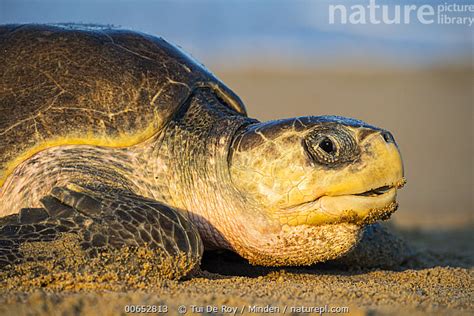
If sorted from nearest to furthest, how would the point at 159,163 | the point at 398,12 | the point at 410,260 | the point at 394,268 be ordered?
the point at 159,163 < the point at 394,268 < the point at 410,260 < the point at 398,12

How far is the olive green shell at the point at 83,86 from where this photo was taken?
129 inches

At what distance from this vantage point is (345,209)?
2.91m

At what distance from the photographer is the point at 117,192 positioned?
122 inches

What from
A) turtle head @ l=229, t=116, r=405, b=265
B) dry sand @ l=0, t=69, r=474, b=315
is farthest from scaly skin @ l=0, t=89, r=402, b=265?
dry sand @ l=0, t=69, r=474, b=315

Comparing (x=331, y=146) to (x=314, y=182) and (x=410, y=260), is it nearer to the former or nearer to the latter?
(x=314, y=182)

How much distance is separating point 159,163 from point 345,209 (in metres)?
1.06

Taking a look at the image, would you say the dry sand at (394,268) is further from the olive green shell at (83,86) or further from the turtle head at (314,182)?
the olive green shell at (83,86)

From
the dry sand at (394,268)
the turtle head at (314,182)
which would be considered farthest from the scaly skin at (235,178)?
the dry sand at (394,268)

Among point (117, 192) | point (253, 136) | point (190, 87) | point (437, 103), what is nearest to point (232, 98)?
point (190, 87)

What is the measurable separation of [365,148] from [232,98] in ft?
4.05

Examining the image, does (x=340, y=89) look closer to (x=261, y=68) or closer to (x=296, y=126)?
(x=261, y=68)

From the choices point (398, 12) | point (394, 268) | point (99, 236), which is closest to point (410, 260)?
point (394, 268)

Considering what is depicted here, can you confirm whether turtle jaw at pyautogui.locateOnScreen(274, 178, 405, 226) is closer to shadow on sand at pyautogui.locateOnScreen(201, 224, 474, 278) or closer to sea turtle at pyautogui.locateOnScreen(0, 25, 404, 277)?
sea turtle at pyautogui.locateOnScreen(0, 25, 404, 277)

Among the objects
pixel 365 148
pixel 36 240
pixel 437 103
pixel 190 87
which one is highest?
pixel 190 87
